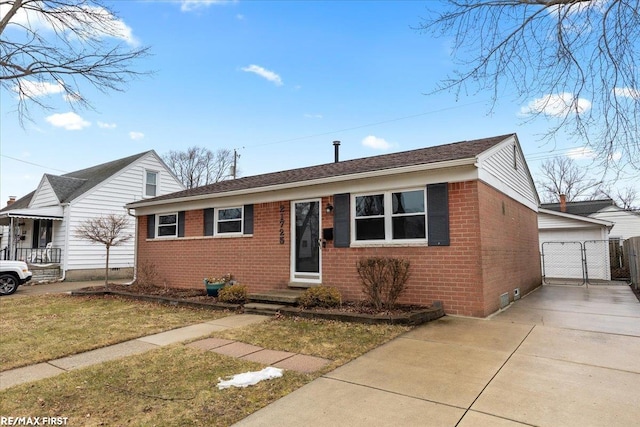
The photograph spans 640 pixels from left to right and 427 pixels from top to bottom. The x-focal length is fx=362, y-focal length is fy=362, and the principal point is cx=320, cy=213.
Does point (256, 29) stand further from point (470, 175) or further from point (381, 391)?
point (381, 391)

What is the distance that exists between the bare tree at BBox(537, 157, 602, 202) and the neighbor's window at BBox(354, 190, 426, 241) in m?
30.7

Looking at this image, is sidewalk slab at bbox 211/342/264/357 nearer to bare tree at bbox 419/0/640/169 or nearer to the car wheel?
bare tree at bbox 419/0/640/169

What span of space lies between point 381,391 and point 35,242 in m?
21.9

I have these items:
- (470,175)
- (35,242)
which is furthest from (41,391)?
(35,242)

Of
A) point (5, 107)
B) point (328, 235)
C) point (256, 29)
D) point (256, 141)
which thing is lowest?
point (328, 235)

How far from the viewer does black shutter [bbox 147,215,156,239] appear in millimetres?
13305

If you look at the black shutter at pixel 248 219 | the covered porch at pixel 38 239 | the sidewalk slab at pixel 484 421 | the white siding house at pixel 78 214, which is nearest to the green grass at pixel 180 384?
the sidewalk slab at pixel 484 421

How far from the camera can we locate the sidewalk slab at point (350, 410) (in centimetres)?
298

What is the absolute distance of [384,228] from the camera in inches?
316

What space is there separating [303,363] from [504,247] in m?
6.35

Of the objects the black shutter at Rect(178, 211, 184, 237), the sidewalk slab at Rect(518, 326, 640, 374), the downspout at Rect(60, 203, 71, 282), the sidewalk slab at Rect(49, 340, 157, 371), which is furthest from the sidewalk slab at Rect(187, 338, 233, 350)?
the downspout at Rect(60, 203, 71, 282)

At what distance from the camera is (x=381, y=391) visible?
3582mm

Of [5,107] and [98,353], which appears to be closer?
[98,353]

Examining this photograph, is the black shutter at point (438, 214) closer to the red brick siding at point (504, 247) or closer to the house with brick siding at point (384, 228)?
the house with brick siding at point (384, 228)
